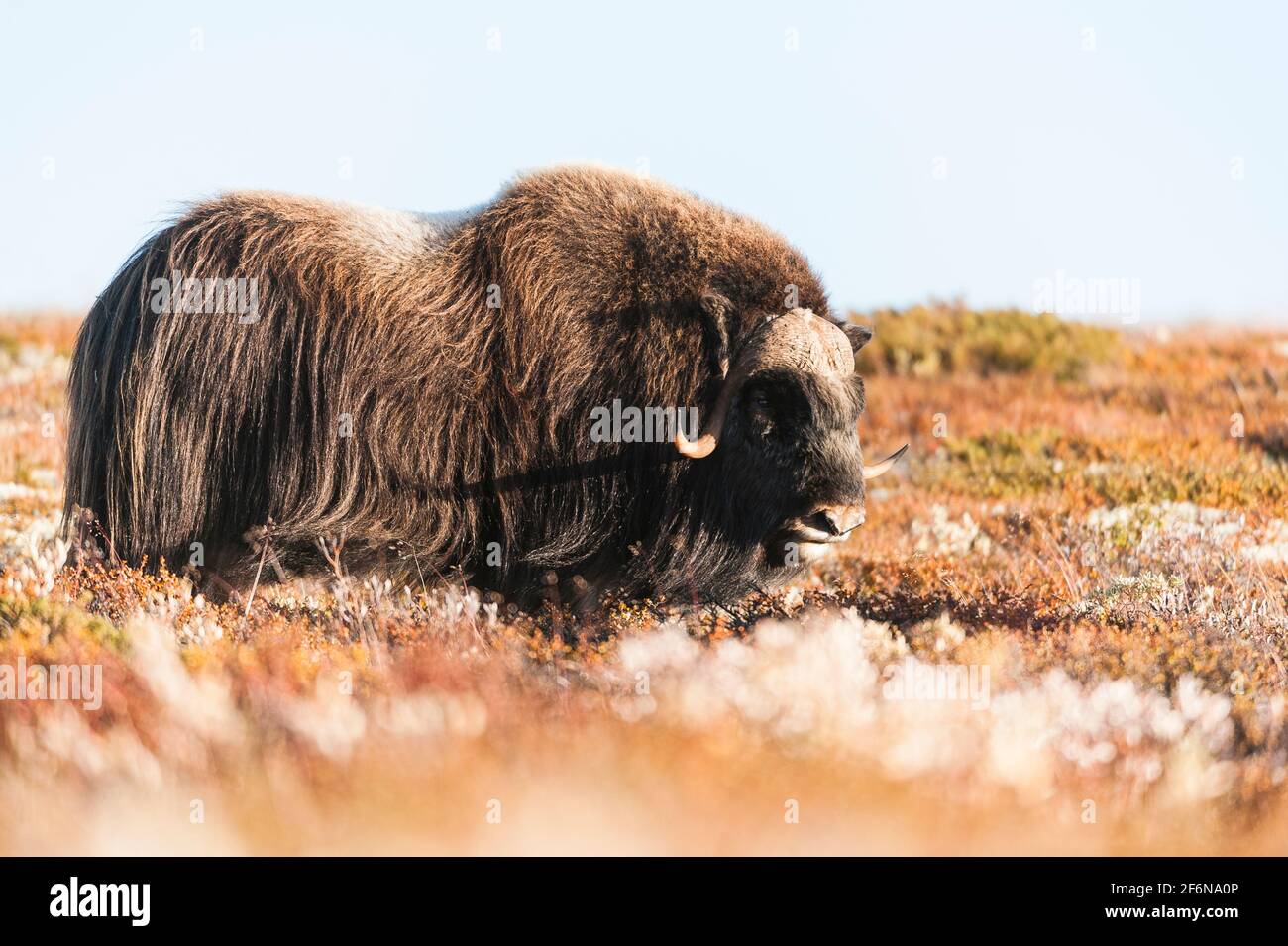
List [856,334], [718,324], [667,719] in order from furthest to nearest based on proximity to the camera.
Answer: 1. [856,334]
2. [718,324]
3. [667,719]

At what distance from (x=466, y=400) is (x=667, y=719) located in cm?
194

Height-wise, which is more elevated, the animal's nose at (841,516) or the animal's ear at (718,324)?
the animal's ear at (718,324)

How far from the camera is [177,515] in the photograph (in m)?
4.62

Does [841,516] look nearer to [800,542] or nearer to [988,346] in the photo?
[800,542]

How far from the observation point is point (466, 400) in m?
4.71

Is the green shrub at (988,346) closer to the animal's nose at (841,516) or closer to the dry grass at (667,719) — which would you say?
the dry grass at (667,719)

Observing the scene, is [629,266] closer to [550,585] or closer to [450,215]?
[450,215]

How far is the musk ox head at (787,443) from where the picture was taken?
4.49 meters

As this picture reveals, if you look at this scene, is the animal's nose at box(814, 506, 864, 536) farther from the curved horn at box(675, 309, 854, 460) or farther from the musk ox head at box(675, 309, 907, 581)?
the curved horn at box(675, 309, 854, 460)

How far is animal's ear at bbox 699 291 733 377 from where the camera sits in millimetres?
4773

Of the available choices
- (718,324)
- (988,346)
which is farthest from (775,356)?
(988,346)

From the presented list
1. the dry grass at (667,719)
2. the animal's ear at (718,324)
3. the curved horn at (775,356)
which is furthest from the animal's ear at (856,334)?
the dry grass at (667,719)

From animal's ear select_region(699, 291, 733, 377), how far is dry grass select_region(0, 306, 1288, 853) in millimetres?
878

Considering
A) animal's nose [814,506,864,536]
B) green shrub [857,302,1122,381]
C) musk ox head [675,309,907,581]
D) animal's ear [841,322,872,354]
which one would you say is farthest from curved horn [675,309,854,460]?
green shrub [857,302,1122,381]
